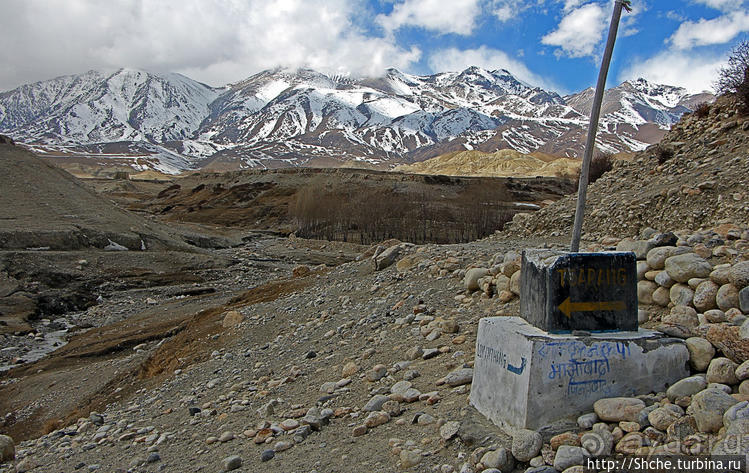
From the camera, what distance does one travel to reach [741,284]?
4547 mm

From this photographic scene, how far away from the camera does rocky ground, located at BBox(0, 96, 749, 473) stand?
11.1 feet

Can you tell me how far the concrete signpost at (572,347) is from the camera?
3531mm

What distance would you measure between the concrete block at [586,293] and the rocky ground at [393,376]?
1.44 feet

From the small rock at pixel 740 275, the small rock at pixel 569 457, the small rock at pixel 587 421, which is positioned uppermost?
the small rock at pixel 740 275

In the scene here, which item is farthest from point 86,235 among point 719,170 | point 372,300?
point 719,170

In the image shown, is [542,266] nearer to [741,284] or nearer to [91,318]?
[741,284]

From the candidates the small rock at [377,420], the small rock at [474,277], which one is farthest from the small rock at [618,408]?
the small rock at [474,277]

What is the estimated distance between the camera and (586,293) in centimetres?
386

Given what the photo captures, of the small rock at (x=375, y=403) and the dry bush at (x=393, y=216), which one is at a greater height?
the dry bush at (x=393, y=216)

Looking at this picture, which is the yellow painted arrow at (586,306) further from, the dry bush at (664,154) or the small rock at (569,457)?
the dry bush at (664,154)

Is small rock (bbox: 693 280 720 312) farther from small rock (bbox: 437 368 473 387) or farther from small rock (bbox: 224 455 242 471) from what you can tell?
small rock (bbox: 224 455 242 471)

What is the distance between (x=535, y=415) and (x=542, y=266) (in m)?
1.05

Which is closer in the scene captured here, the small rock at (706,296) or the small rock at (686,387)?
the small rock at (686,387)

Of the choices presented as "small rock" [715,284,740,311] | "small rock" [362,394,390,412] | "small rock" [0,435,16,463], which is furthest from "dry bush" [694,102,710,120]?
"small rock" [0,435,16,463]
